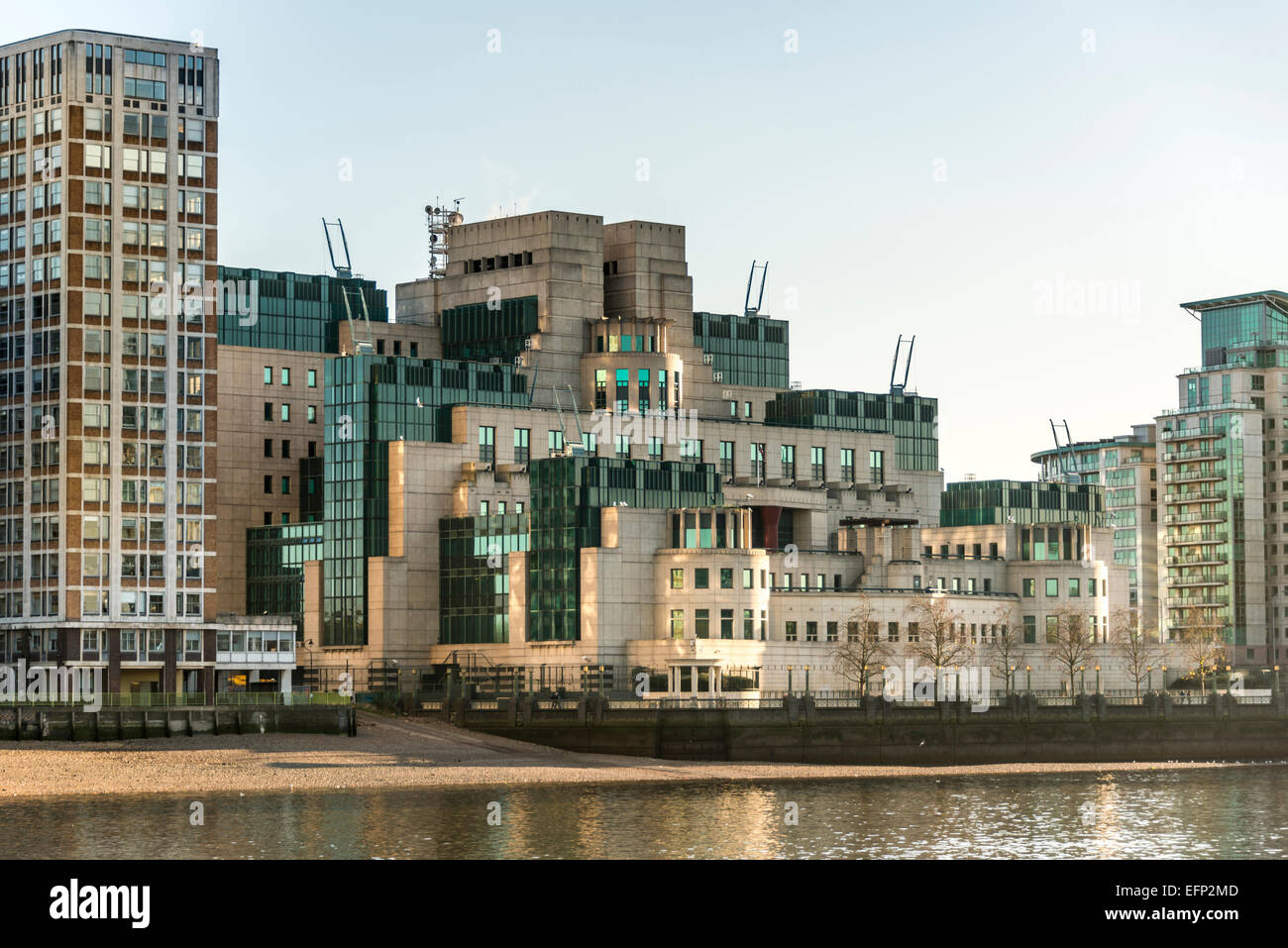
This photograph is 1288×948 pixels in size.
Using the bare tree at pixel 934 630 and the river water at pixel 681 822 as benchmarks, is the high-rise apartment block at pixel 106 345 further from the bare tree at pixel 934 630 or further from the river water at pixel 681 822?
the bare tree at pixel 934 630

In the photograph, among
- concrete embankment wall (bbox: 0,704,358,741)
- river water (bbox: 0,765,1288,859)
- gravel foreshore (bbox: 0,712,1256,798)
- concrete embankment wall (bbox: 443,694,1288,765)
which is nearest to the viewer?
river water (bbox: 0,765,1288,859)

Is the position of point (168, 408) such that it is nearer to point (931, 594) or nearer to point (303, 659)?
point (303, 659)

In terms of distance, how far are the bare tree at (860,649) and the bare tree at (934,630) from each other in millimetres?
4130

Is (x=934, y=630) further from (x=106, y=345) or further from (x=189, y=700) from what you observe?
(x=106, y=345)

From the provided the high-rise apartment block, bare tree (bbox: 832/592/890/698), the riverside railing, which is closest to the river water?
the riverside railing

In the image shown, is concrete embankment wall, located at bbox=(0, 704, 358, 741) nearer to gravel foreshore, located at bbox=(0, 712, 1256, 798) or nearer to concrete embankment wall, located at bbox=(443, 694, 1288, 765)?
gravel foreshore, located at bbox=(0, 712, 1256, 798)

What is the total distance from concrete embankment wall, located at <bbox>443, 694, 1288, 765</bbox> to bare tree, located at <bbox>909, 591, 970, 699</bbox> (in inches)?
927

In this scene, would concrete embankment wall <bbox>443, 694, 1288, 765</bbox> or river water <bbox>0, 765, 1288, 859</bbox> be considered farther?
concrete embankment wall <bbox>443, 694, 1288, 765</bbox>

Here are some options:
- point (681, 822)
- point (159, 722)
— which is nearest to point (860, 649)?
point (159, 722)

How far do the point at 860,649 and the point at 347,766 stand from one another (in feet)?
216

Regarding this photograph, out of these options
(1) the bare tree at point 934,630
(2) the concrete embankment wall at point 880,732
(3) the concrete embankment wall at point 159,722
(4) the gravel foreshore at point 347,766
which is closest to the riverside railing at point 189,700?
(3) the concrete embankment wall at point 159,722

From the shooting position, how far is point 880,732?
14912 cm

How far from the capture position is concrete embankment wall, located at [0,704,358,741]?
130375 millimetres
